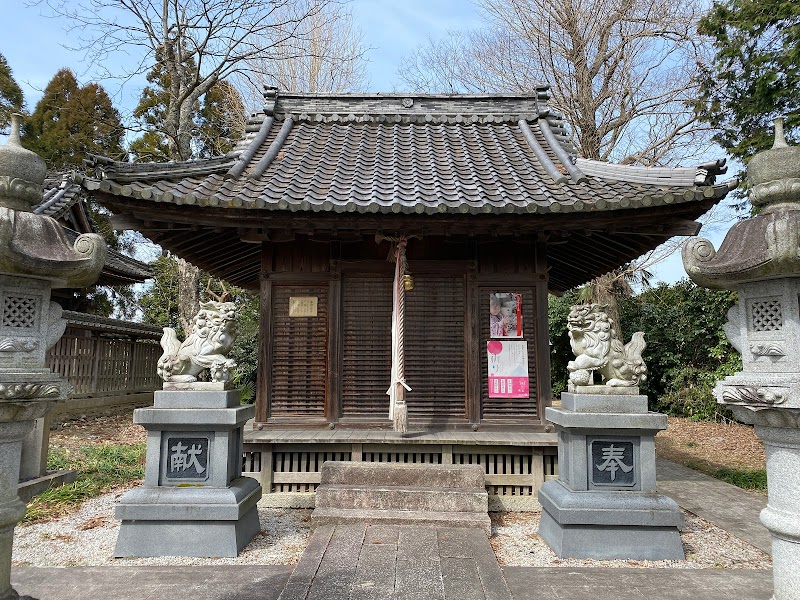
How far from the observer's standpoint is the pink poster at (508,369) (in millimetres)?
6750

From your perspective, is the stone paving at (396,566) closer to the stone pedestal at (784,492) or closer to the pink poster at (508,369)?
the stone pedestal at (784,492)

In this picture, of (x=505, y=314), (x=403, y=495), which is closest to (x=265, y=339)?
(x=403, y=495)

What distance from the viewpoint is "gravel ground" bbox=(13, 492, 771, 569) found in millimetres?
4715

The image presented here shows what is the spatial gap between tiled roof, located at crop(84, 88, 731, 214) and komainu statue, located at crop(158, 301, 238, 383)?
1.26 meters

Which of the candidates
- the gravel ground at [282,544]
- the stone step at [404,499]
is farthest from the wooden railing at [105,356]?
the stone step at [404,499]

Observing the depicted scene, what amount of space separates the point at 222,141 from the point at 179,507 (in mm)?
17045

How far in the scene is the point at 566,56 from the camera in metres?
15.5

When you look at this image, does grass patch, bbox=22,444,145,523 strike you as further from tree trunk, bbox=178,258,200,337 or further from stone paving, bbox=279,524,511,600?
tree trunk, bbox=178,258,200,337

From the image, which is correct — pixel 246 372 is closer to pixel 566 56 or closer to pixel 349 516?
pixel 349 516

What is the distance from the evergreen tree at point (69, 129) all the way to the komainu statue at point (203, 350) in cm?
1894

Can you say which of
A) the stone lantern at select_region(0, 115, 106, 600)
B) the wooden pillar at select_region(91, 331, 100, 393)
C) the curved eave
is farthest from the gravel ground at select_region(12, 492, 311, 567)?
the wooden pillar at select_region(91, 331, 100, 393)

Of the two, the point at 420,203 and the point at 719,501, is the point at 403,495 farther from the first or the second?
the point at 719,501

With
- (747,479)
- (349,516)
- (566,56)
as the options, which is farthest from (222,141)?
(747,479)

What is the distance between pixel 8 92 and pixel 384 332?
23.2 metres
